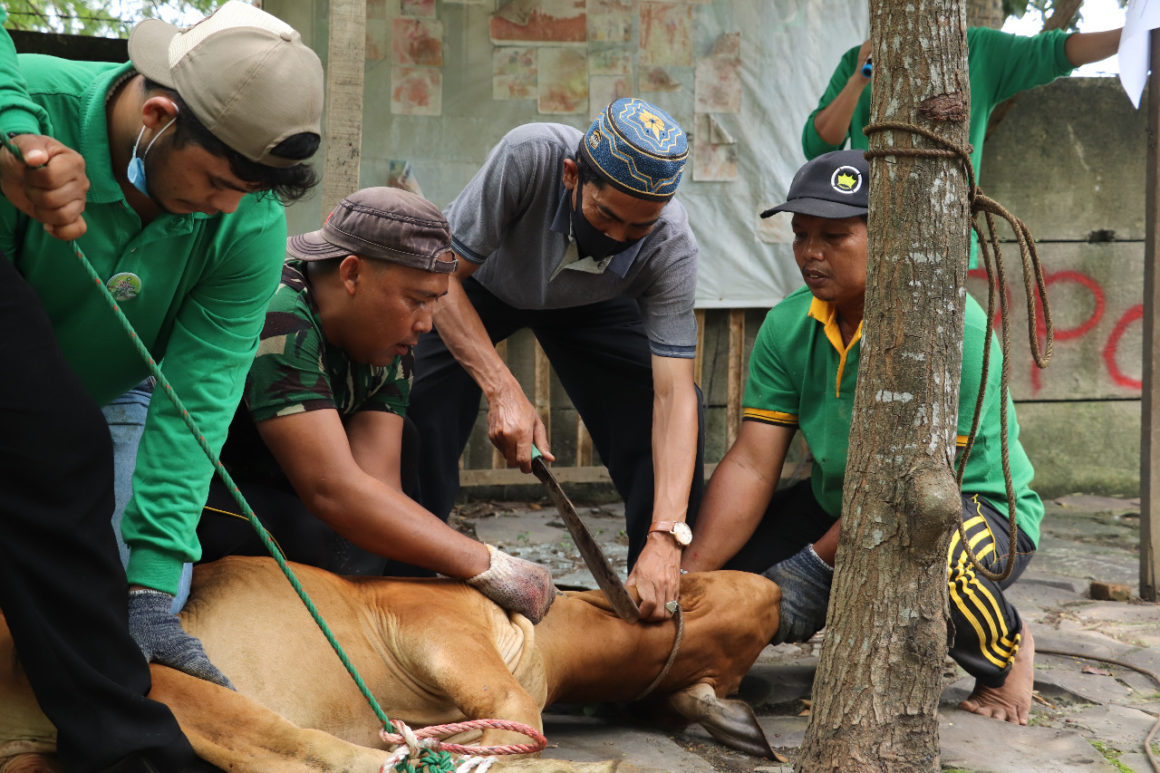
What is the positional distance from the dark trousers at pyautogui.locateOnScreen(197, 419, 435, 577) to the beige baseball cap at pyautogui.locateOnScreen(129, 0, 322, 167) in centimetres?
113

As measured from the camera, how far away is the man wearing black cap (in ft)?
6.34

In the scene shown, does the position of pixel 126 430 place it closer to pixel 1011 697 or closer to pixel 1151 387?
pixel 1011 697

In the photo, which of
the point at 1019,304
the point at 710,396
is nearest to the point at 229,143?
the point at 710,396

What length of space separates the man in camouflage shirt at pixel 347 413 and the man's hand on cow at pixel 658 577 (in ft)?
1.02

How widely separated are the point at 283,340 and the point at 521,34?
3360mm

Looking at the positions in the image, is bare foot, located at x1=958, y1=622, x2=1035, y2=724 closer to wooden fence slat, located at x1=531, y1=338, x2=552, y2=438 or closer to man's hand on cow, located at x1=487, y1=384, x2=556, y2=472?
man's hand on cow, located at x1=487, y1=384, x2=556, y2=472

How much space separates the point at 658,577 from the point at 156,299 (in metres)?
1.59

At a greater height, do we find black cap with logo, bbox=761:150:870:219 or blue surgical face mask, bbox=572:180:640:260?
black cap with logo, bbox=761:150:870:219

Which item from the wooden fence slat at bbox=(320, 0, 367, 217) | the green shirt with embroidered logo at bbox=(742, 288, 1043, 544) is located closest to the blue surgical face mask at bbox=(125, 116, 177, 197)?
the wooden fence slat at bbox=(320, 0, 367, 217)

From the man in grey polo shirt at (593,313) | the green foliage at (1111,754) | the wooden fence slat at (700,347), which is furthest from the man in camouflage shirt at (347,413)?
the wooden fence slat at (700,347)

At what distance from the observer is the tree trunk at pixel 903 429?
2363 mm

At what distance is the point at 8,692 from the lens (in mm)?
2150

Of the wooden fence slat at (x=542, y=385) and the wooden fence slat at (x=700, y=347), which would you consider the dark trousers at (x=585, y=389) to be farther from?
the wooden fence slat at (x=700, y=347)

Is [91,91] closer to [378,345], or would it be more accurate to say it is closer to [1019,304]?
[378,345]
